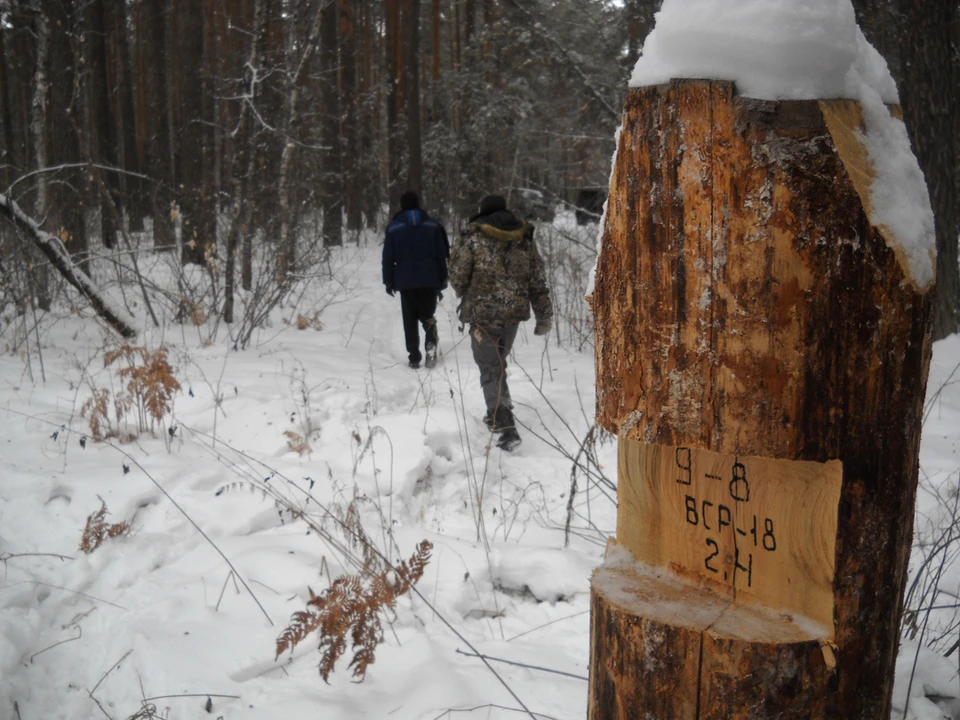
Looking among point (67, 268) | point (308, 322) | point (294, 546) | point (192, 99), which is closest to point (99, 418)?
point (67, 268)

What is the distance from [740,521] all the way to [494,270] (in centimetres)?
399

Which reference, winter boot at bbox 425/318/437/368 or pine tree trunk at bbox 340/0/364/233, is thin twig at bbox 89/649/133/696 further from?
pine tree trunk at bbox 340/0/364/233

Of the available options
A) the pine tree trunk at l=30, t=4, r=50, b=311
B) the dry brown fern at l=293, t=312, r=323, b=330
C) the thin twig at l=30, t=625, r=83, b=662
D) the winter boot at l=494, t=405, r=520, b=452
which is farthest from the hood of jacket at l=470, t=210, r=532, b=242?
the pine tree trunk at l=30, t=4, r=50, b=311

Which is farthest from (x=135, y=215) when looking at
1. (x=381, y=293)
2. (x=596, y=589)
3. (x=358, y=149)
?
(x=596, y=589)

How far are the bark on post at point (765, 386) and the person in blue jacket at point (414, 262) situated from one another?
18.9ft

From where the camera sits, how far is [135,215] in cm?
1156

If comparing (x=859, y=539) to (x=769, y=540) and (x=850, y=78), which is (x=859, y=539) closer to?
(x=769, y=540)

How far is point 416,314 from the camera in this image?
280 inches

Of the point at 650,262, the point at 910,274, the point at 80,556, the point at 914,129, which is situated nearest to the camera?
the point at 910,274

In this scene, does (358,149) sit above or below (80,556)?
above

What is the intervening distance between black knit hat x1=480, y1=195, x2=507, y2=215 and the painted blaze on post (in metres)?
3.94

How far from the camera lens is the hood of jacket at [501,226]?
5090 mm

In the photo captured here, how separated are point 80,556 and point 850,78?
3.26 meters

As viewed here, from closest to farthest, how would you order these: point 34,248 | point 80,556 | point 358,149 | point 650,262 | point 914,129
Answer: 1. point 650,262
2. point 80,556
3. point 914,129
4. point 34,248
5. point 358,149
